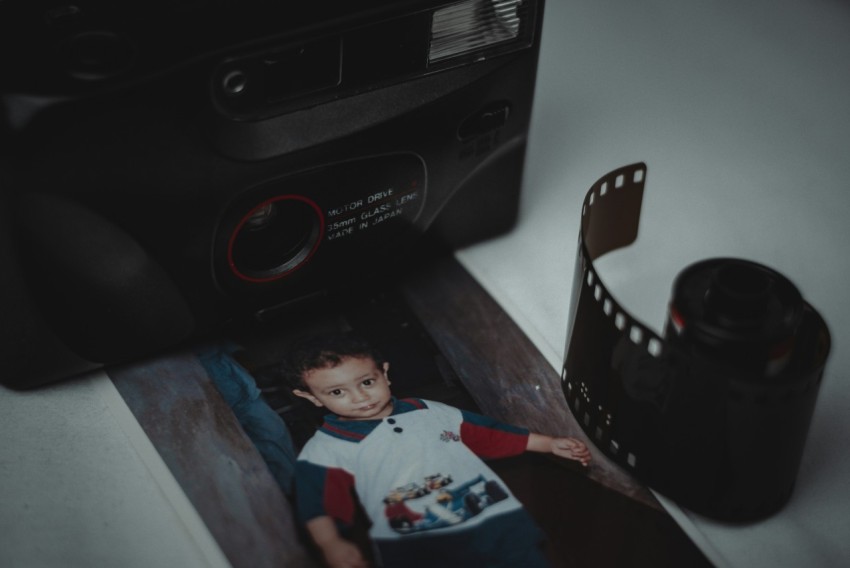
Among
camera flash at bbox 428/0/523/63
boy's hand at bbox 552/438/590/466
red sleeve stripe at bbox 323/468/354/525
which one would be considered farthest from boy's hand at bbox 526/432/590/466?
camera flash at bbox 428/0/523/63

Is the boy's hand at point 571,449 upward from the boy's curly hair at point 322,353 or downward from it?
downward

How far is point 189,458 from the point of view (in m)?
0.60

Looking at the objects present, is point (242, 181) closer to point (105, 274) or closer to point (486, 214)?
point (105, 274)

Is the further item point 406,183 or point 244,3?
point 406,183

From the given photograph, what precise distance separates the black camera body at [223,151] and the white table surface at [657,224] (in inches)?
2.5

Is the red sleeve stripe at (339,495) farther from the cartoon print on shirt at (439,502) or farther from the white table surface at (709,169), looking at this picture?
the white table surface at (709,169)

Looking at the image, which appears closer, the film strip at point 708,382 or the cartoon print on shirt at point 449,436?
the film strip at point 708,382

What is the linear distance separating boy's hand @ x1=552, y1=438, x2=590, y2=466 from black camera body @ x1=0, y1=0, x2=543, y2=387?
175mm

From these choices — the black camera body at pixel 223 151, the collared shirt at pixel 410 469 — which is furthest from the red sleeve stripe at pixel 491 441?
the black camera body at pixel 223 151

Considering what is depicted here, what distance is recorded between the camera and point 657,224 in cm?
76

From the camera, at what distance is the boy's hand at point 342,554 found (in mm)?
549

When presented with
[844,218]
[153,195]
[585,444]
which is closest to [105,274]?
[153,195]

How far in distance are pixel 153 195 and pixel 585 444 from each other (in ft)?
0.92

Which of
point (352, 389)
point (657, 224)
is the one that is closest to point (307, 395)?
point (352, 389)
